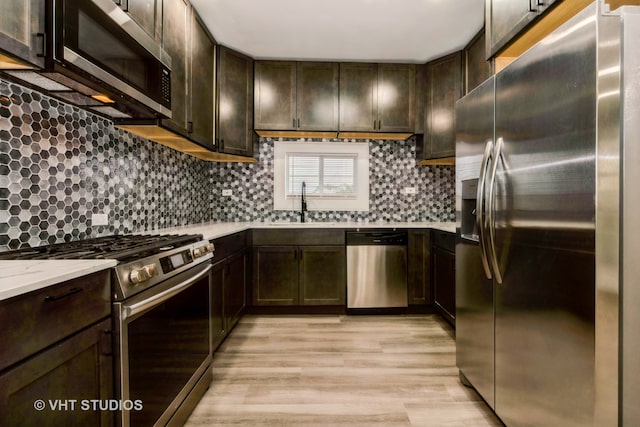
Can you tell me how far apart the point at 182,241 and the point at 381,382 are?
4.73 ft

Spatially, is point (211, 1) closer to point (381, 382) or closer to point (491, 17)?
point (491, 17)

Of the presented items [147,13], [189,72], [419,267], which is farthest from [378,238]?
[147,13]

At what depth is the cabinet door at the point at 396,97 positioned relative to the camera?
3.39 metres

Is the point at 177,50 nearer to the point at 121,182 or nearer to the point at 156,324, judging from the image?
the point at 121,182

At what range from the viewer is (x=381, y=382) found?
203cm

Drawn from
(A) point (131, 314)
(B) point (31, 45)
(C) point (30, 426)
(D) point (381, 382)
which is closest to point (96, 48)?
(B) point (31, 45)

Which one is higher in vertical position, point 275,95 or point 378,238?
point 275,95

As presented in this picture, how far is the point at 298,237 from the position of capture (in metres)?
3.24

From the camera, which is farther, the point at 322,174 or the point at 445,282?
the point at 322,174

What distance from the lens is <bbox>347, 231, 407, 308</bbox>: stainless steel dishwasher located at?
3.24 m

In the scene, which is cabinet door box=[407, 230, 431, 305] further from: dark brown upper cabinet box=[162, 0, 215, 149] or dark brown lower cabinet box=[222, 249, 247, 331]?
dark brown upper cabinet box=[162, 0, 215, 149]

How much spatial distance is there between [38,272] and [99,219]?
1169 mm

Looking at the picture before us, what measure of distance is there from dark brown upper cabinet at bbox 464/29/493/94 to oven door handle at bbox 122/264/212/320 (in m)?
2.58

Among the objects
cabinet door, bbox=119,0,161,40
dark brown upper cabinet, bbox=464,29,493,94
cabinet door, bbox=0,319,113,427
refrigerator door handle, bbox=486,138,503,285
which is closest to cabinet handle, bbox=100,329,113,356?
cabinet door, bbox=0,319,113,427
